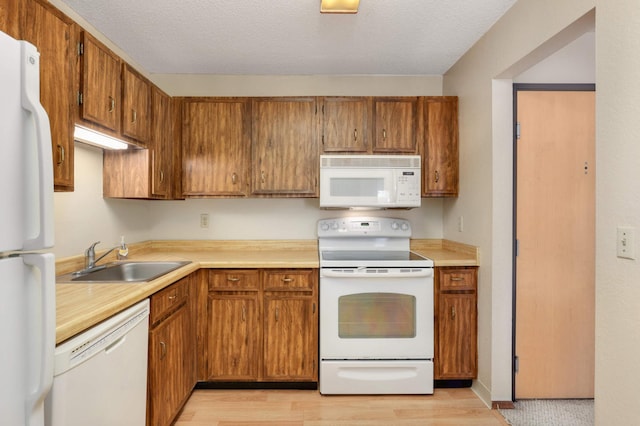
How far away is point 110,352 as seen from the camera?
136 centimetres

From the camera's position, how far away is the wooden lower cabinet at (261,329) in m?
2.48

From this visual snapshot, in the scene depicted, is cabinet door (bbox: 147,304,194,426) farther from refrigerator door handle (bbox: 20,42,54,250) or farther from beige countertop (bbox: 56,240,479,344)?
refrigerator door handle (bbox: 20,42,54,250)

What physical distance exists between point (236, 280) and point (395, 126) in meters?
1.75

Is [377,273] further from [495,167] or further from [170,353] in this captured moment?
[170,353]

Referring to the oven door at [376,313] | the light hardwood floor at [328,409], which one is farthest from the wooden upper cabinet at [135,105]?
the light hardwood floor at [328,409]

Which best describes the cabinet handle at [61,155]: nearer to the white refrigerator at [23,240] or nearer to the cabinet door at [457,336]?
the white refrigerator at [23,240]

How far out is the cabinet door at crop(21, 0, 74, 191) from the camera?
137 cm

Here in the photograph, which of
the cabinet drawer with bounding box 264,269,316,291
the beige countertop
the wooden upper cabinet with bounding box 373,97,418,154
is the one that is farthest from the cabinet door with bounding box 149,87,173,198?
the wooden upper cabinet with bounding box 373,97,418,154

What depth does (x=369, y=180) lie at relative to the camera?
108 inches

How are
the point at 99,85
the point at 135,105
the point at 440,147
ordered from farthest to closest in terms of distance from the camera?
1. the point at 440,147
2. the point at 135,105
3. the point at 99,85

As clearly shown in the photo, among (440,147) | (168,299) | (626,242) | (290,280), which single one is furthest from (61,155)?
(440,147)

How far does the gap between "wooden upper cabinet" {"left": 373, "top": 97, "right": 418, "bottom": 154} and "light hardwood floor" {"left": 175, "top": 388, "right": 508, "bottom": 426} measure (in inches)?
73.6

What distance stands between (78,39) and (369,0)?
1546mm

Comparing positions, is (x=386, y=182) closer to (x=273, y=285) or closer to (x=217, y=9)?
(x=273, y=285)
